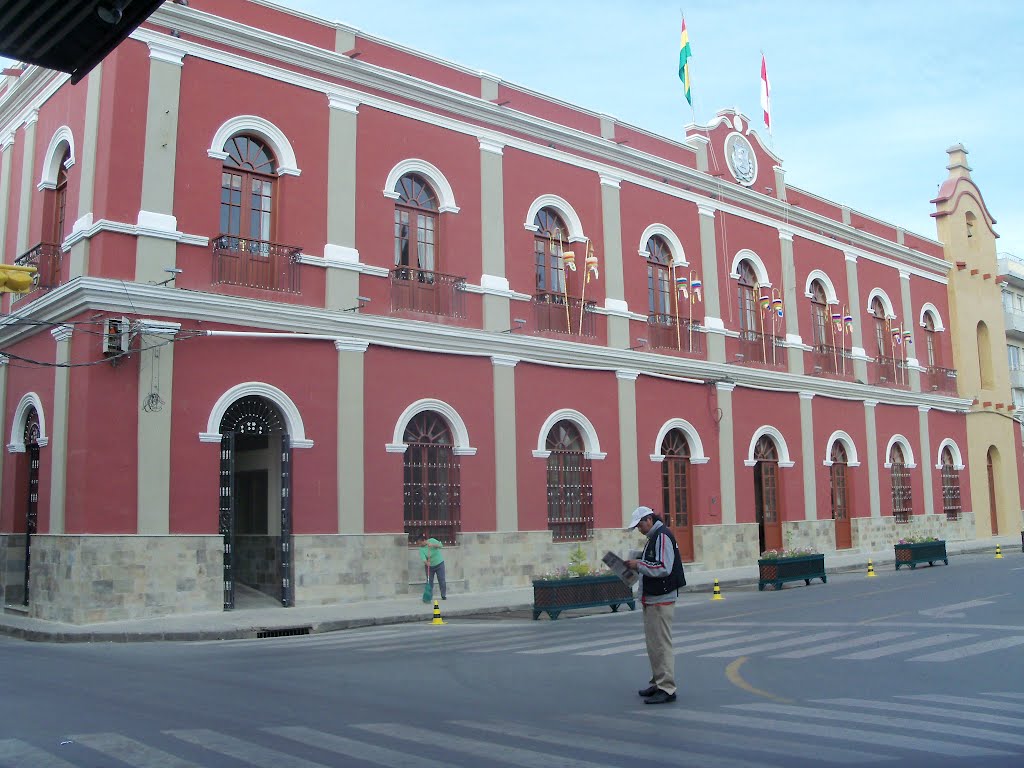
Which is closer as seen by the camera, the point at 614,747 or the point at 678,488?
the point at 614,747

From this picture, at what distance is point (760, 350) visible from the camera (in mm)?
30047

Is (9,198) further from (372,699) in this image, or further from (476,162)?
(372,699)

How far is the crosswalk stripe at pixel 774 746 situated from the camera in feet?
22.0

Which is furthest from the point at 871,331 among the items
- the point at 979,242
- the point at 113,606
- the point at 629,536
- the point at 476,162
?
the point at 113,606

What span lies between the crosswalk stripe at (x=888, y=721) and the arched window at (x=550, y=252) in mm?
16475

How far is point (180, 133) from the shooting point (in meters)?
18.7

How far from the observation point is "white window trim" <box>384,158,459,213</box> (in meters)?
21.8

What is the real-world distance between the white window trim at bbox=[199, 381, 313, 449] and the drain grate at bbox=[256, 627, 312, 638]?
3834mm

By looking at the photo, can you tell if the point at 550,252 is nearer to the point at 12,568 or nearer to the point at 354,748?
the point at 12,568

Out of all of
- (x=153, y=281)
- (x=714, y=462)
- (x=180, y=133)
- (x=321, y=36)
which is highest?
(x=321, y=36)

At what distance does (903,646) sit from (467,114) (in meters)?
15.5

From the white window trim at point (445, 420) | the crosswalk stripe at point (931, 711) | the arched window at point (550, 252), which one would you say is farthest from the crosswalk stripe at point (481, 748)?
the arched window at point (550, 252)

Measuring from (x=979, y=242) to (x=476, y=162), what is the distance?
26652 millimetres

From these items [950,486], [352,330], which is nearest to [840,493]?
[950,486]
